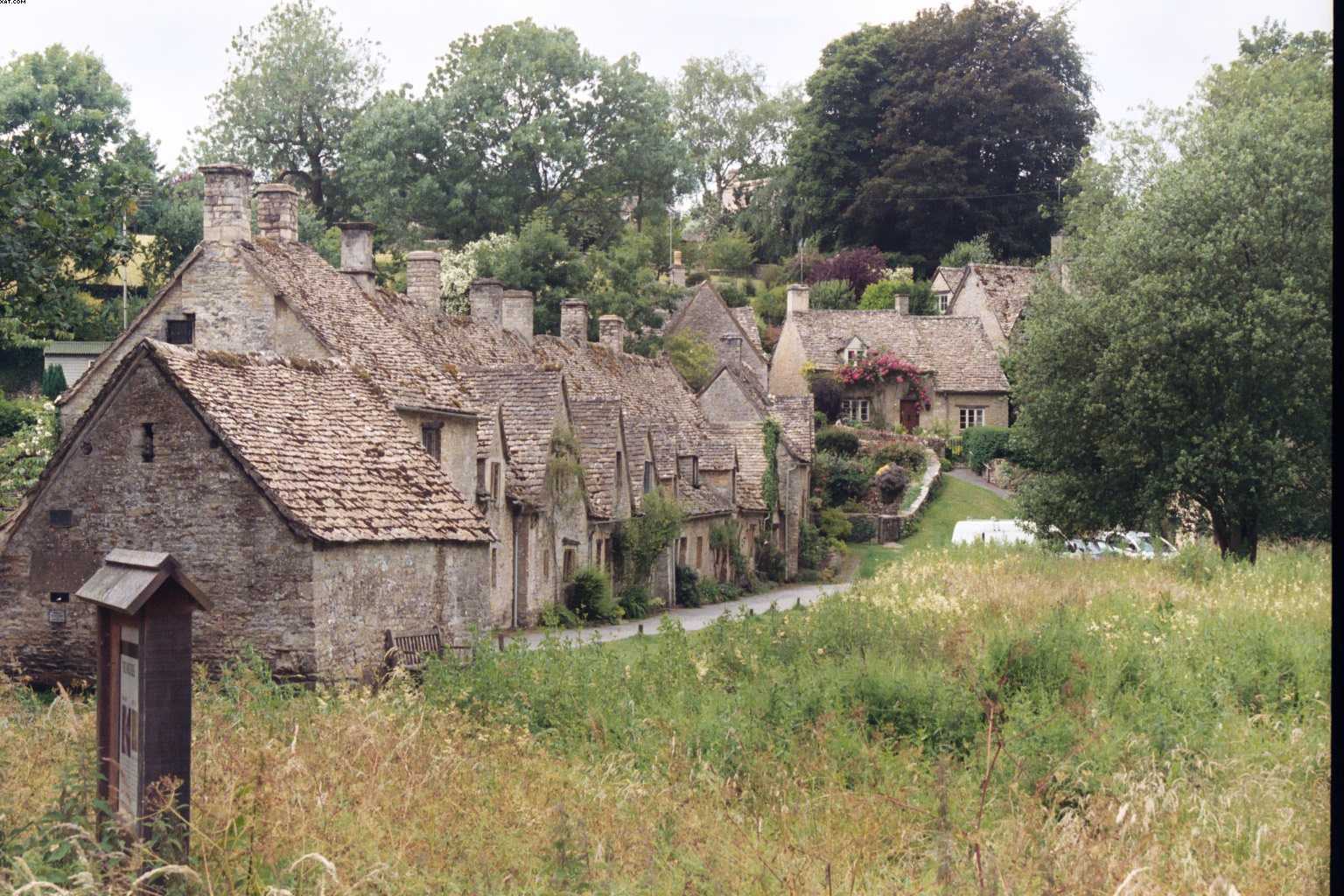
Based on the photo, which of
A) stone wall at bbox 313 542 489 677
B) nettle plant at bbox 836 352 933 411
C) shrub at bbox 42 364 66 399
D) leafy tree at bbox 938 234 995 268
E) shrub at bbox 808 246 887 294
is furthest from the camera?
shrub at bbox 808 246 887 294

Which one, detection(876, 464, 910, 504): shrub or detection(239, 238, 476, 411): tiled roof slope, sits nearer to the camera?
detection(239, 238, 476, 411): tiled roof slope

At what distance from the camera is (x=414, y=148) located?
190ft

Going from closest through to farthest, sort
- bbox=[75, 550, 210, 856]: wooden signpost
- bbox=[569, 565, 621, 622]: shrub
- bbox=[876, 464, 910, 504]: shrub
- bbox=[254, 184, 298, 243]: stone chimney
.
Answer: bbox=[75, 550, 210, 856]: wooden signpost → bbox=[254, 184, 298, 243]: stone chimney → bbox=[569, 565, 621, 622]: shrub → bbox=[876, 464, 910, 504]: shrub

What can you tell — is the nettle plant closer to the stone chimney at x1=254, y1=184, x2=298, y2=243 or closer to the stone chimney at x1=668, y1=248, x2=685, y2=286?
the stone chimney at x1=668, y1=248, x2=685, y2=286

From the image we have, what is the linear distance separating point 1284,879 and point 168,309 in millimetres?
25955

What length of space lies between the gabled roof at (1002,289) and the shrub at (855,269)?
7265 mm

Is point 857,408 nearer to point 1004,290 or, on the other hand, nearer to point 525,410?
point 1004,290

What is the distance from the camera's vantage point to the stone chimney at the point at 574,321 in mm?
52812

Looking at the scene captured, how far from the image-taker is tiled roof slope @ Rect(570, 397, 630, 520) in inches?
1623

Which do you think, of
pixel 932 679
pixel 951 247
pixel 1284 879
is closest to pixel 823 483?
pixel 951 247

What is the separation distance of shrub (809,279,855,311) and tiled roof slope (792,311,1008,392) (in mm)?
7265

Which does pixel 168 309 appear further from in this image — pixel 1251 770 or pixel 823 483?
pixel 823 483

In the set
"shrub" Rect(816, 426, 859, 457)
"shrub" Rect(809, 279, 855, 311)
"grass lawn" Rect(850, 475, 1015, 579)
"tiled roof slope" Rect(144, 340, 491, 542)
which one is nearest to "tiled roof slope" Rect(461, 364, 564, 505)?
"tiled roof slope" Rect(144, 340, 491, 542)

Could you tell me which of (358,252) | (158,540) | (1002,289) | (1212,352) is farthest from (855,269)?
(158,540)
